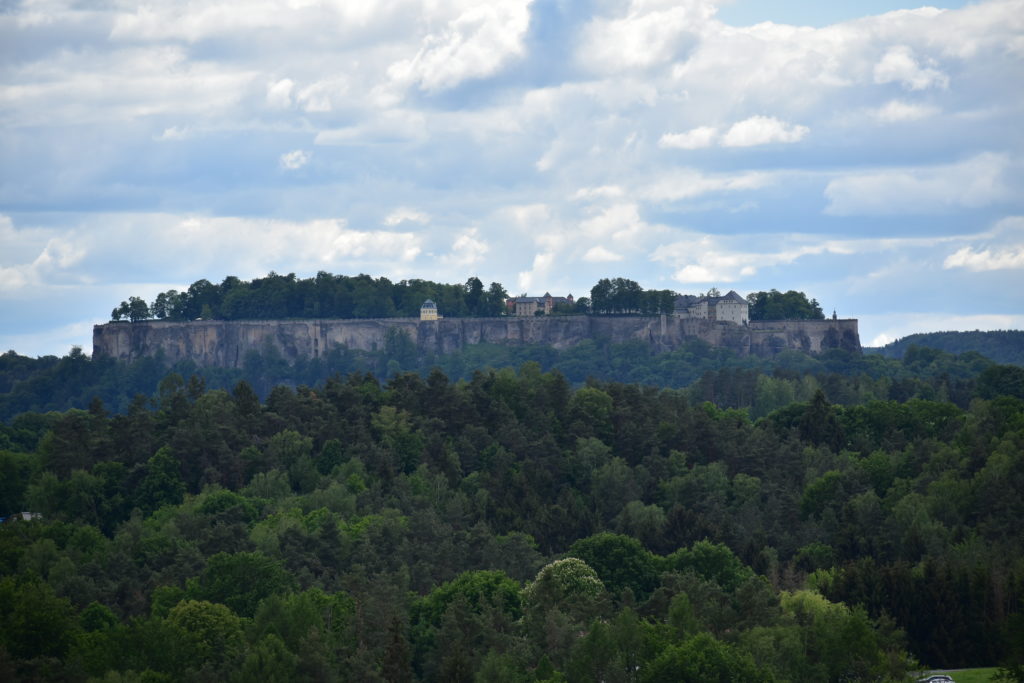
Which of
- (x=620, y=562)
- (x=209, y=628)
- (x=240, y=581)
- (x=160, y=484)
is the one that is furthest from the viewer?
(x=160, y=484)

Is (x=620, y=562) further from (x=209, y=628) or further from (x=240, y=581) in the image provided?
(x=209, y=628)

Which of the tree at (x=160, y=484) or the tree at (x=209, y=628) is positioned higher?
the tree at (x=160, y=484)

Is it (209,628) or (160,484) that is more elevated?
(160,484)

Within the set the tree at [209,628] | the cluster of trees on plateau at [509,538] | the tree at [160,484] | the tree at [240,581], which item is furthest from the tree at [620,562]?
the tree at [160,484]

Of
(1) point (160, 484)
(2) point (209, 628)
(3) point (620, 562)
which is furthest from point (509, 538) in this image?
(2) point (209, 628)

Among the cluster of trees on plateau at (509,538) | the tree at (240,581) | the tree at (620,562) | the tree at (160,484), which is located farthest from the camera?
the tree at (160,484)

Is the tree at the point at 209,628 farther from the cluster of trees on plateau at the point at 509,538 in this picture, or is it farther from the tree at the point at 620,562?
the tree at the point at 620,562

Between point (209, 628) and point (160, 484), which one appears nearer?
point (209, 628)

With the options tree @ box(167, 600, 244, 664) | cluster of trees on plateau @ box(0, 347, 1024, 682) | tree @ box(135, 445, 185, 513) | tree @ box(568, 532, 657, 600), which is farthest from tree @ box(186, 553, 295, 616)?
tree @ box(135, 445, 185, 513)

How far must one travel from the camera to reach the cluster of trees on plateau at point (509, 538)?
232ft

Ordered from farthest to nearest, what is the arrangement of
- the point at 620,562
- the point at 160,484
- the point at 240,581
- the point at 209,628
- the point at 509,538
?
the point at 160,484
the point at 509,538
the point at 620,562
the point at 240,581
the point at 209,628

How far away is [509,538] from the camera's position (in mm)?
99250

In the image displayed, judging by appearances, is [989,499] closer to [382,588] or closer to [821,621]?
[821,621]

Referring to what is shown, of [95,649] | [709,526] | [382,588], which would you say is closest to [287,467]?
[709,526]
